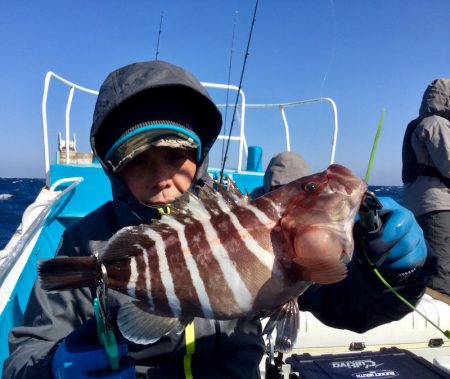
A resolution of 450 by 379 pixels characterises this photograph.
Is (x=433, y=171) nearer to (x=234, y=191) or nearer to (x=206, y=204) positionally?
(x=234, y=191)

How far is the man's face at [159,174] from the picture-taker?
2.04 metres

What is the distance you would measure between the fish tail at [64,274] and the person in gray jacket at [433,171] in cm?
417

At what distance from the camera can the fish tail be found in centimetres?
143

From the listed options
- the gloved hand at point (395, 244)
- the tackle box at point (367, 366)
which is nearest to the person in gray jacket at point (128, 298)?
the gloved hand at point (395, 244)

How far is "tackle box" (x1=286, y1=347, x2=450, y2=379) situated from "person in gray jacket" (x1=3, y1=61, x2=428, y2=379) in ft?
1.83

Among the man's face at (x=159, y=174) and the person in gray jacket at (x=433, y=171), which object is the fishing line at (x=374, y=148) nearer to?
the man's face at (x=159, y=174)

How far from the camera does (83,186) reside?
685 cm

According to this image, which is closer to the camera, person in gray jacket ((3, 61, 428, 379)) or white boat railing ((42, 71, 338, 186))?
person in gray jacket ((3, 61, 428, 379))

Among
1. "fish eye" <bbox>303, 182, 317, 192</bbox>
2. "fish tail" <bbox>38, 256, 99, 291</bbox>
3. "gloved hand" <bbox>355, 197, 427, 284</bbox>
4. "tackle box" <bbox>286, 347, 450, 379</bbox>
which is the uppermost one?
"fish eye" <bbox>303, 182, 317, 192</bbox>

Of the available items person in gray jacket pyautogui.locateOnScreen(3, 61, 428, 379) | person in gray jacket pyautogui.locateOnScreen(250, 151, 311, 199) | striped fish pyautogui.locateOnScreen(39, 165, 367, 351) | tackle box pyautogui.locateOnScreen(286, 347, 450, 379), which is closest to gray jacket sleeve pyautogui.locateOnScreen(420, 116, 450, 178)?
person in gray jacket pyautogui.locateOnScreen(250, 151, 311, 199)

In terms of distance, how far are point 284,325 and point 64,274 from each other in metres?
0.88

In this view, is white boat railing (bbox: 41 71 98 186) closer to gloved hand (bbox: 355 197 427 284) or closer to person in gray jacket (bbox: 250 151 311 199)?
person in gray jacket (bbox: 250 151 311 199)

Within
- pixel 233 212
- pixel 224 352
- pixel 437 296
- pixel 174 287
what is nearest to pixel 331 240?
pixel 233 212

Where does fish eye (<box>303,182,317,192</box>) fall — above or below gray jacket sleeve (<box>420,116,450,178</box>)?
above
